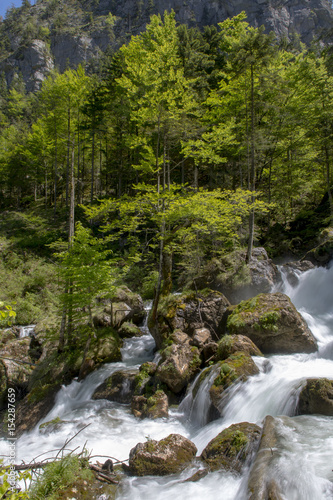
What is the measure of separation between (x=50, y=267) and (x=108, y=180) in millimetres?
14330

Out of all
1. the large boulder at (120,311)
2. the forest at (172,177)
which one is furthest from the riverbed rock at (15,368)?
the large boulder at (120,311)

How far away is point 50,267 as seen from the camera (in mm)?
21125

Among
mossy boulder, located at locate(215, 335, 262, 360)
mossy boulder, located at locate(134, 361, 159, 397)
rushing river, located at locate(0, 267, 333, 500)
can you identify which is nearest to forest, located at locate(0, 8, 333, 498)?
mossy boulder, located at locate(134, 361, 159, 397)

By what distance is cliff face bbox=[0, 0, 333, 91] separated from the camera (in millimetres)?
74562

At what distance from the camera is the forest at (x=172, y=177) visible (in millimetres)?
11898

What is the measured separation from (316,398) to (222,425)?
233 centimetres

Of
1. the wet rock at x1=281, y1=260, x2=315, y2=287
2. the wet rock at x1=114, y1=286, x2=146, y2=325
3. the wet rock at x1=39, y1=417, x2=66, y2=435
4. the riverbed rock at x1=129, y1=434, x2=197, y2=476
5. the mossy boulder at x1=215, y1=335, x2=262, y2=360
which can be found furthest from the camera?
the wet rock at x1=114, y1=286, x2=146, y2=325

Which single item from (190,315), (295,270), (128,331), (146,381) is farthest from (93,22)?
(146,381)

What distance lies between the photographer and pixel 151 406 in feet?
28.2

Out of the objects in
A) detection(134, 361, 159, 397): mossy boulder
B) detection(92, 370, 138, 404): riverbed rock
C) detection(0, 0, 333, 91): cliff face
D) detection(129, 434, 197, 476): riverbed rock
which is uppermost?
detection(0, 0, 333, 91): cliff face

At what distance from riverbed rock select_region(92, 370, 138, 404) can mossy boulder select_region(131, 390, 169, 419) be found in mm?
704

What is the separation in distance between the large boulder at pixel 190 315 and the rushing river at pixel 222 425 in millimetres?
1620

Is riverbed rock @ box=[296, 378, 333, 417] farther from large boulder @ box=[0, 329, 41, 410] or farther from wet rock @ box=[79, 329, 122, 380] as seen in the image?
large boulder @ box=[0, 329, 41, 410]

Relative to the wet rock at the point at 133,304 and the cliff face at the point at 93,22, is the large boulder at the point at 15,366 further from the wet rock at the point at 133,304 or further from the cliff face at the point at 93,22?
the cliff face at the point at 93,22
